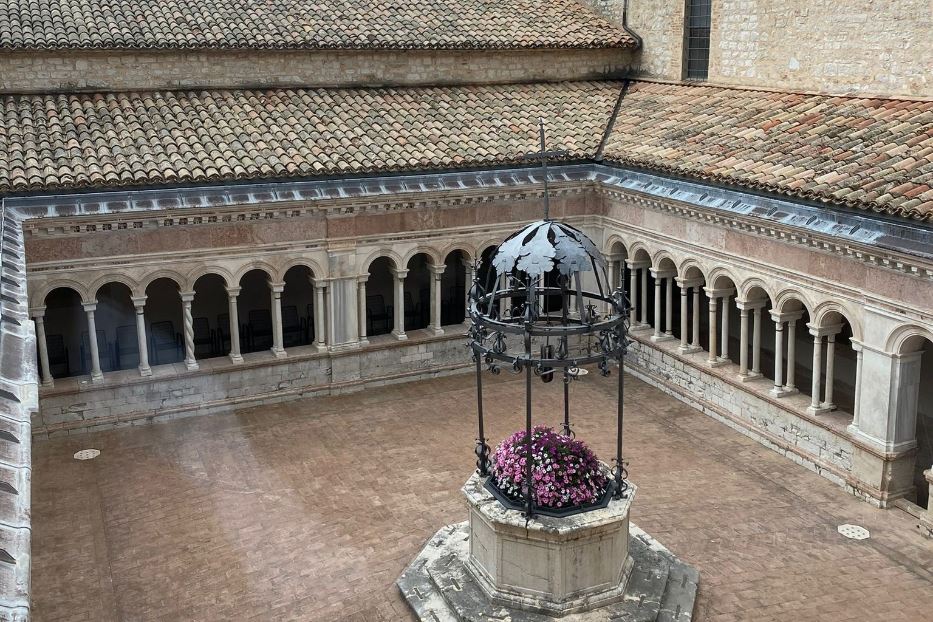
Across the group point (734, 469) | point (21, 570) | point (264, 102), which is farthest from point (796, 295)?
point (21, 570)

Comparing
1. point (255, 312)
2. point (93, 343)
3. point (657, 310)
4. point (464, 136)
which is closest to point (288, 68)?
point (464, 136)

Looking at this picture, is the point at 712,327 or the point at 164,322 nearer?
the point at 712,327

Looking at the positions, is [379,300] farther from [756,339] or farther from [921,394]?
[921,394]

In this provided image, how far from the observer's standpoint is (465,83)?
2181 centimetres

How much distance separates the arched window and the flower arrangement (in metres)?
12.3

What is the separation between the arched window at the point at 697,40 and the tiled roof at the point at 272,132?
1942mm

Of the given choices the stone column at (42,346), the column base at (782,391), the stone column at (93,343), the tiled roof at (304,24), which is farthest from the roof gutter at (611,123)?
the stone column at (42,346)

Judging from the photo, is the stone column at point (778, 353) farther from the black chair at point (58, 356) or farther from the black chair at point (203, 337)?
the black chair at point (58, 356)

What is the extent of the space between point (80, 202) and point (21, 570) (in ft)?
38.9

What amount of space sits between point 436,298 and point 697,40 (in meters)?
8.01

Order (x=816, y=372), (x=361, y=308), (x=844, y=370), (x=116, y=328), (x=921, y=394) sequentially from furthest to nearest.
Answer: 1. (x=116, y=328)
2. (x=361, y=308)
3. (x=844, y=370)
4. (x=921, y=394)
5. (x=816, y=372)

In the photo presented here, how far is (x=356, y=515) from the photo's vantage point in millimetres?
14062

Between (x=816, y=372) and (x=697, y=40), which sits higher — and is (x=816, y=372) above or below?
below

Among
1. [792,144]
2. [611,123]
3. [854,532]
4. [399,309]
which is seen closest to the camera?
[854,532]
